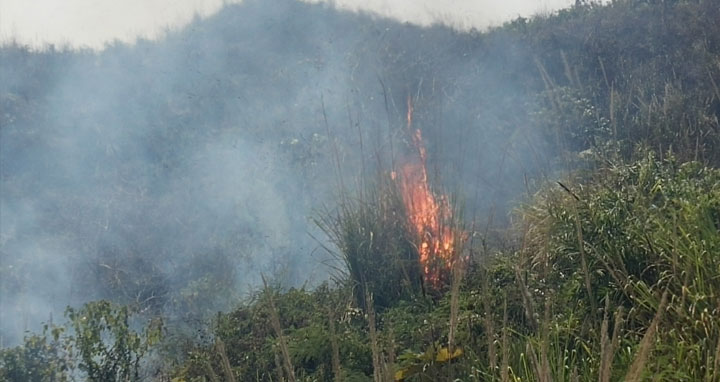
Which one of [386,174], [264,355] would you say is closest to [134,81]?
[386,174]

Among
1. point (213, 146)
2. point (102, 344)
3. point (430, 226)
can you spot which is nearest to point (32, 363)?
point (102, 344)

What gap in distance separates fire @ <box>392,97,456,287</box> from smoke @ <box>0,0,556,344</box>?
1182 mm

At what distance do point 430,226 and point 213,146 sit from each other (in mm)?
6587

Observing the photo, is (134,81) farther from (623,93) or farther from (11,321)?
(623,93)

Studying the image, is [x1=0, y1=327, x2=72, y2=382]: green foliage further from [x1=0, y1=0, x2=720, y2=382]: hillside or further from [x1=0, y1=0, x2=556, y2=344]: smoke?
[x1=0, y1=0, x2=556, y2=344]: smoke

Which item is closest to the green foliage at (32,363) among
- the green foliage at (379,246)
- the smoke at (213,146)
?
the green foliage at (379,246)

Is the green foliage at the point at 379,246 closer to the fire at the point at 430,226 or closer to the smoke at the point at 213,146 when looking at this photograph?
the fire at the point at 430,226

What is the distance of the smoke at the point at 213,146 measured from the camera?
9.20 m

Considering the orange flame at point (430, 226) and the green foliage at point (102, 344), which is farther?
the orange flame at point (430, 226)

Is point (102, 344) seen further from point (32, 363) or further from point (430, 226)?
point (430, 226)

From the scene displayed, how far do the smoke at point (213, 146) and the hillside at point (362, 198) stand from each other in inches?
1.8

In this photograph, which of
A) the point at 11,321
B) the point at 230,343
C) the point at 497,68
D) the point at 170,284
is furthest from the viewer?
the point at 497,68

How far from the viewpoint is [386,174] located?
586cm

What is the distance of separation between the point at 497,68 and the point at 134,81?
6411 mm
